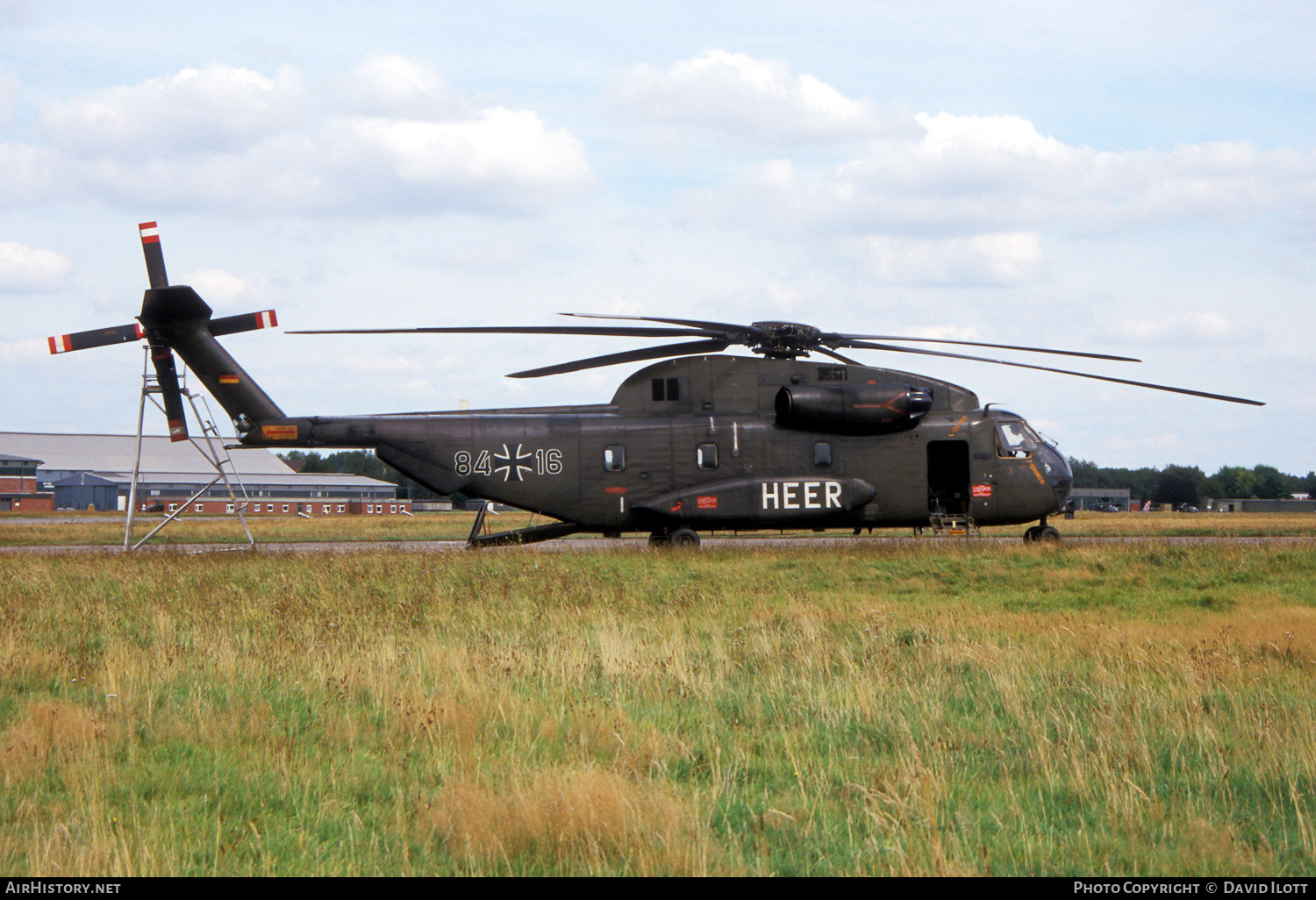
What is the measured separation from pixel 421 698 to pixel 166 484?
11917 cm

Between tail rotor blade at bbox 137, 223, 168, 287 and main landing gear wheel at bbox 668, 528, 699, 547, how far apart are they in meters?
12.9

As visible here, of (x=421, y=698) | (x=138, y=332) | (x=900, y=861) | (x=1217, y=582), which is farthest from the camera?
(x=138, y=332)

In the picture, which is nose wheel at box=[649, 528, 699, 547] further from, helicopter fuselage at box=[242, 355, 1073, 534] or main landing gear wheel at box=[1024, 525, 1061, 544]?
main landing gear wheel at box=[1024, 525, 1061, 544]

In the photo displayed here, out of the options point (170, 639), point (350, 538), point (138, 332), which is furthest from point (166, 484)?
point (170, 639)

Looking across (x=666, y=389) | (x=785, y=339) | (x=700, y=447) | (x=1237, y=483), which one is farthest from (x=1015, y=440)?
(x=1237, y=483)

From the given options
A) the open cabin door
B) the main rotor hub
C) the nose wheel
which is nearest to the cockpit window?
the open cabin door

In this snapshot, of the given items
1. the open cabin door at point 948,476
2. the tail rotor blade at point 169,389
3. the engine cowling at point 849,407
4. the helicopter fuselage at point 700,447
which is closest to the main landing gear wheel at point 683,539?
the helicopter fuselage at point 700,447

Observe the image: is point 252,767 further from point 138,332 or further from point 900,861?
point 138,332

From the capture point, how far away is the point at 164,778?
6.20m

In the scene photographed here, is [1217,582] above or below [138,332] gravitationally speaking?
below

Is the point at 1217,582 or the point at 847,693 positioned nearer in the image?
the point at 847,693

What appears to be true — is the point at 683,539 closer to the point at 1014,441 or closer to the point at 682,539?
the point at 682,539

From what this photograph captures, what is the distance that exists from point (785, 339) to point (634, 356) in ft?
11.0

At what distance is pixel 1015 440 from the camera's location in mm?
24359
